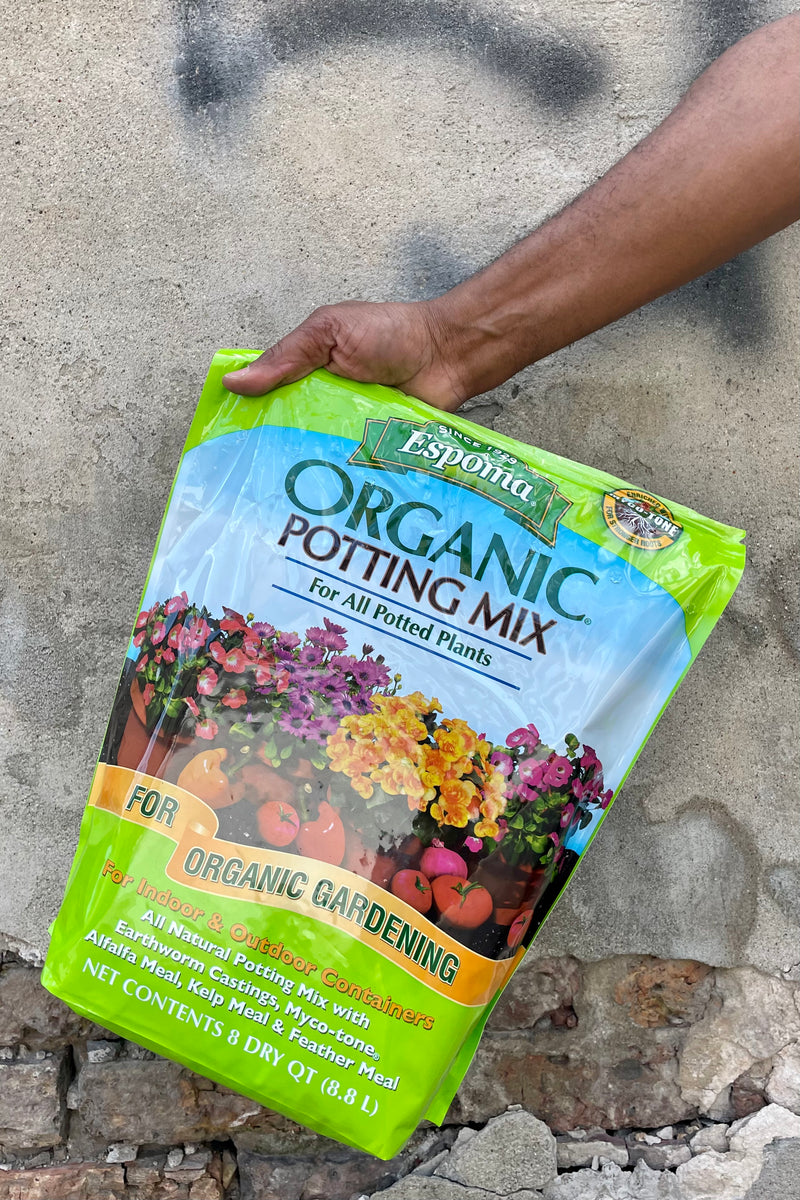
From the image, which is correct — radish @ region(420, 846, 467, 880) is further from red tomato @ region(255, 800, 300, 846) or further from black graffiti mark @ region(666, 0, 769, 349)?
black graffiti mark @ region(666, 0, 769, 349)

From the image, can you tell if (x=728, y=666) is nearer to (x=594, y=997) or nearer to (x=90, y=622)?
(x=594, y=997)

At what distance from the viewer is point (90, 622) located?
1.13m

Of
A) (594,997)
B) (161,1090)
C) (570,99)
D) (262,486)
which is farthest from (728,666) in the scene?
(161,1090)

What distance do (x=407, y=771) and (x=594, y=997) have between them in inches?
23.6

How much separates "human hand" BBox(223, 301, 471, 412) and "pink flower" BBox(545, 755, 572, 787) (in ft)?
1.57

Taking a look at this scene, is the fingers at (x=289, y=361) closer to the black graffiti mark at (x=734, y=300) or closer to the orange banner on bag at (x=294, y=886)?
the orange banner on bag at (x=294, y=886)

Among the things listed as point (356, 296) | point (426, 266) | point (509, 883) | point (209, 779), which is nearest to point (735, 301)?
point (426, 266)

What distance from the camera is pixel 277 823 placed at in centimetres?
83

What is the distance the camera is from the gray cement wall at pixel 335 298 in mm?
1117

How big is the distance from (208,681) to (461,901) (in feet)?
1.19

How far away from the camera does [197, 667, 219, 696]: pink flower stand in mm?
854

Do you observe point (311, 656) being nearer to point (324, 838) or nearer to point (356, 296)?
point (324, 838)

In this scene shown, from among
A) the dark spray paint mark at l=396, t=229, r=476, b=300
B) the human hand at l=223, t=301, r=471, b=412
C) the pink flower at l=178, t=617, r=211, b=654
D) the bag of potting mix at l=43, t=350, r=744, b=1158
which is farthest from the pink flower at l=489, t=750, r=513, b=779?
the dark spray paint mark at l=396, t=229, r=476, b=300

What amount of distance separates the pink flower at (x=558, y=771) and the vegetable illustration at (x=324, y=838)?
0.23 metres
